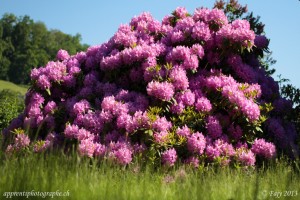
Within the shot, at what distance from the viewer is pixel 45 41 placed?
376ft

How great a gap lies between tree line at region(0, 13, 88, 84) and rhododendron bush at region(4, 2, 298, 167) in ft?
268

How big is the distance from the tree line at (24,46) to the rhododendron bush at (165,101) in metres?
81.7

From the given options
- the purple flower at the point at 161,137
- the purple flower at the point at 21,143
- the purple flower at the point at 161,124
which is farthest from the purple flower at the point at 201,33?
the purple flower at the point at 21,143

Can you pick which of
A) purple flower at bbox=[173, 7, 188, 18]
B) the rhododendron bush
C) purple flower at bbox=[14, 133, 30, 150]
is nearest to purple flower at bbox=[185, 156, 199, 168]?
the rhododendron bush

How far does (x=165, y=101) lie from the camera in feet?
24.3

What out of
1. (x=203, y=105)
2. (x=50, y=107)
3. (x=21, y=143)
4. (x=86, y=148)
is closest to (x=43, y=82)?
(x=50, y=107)

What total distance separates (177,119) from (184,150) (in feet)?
2.09

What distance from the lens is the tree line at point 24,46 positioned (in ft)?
313

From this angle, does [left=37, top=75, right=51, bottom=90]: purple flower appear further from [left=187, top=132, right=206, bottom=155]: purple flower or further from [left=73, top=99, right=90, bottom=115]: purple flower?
[left=187, top=132, right=206, bottom=155]: purple flower

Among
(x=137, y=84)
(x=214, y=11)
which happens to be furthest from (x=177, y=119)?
(x=214, y=11)

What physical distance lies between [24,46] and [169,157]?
103m

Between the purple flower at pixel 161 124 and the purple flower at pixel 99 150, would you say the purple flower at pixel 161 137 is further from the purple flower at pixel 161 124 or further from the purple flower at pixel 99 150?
the purple flower at pixel 99 150

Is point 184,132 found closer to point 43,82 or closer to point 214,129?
point 214,129

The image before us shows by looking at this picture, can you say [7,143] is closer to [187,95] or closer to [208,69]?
[187,95]
